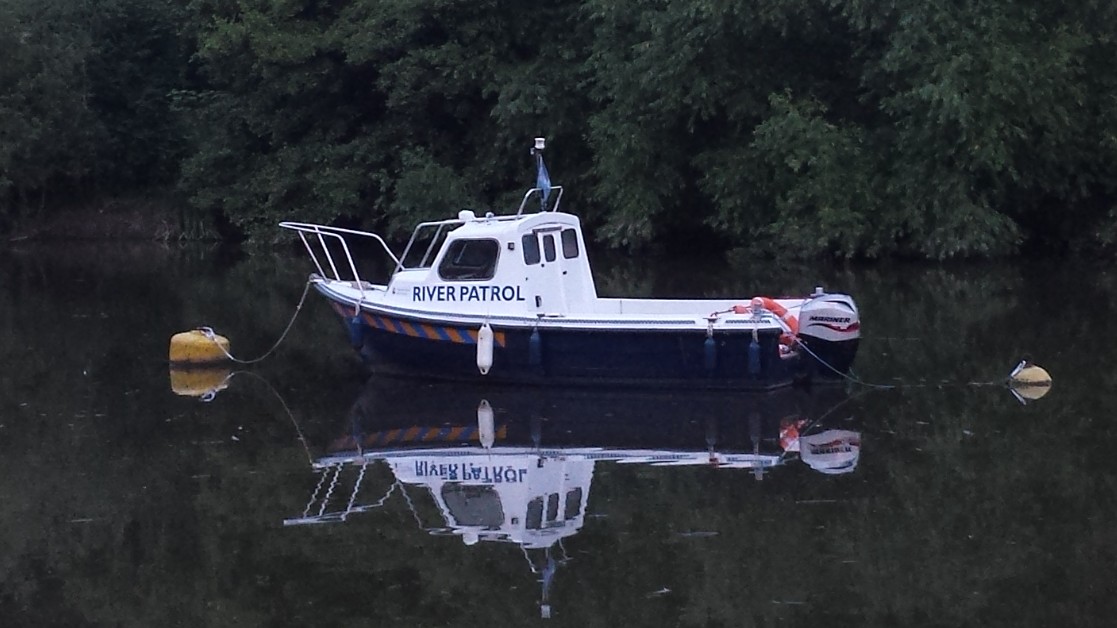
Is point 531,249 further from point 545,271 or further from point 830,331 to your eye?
point 830,331

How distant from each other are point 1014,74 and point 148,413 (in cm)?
1761

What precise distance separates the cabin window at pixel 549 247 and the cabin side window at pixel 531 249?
9cm

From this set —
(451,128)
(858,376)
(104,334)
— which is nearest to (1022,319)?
(858,376)

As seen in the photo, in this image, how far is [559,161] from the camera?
34688 mm

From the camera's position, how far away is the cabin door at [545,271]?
53.6 feet

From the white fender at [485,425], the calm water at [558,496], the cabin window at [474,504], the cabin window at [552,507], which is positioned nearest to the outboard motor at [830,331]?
the calm water at [558,496]

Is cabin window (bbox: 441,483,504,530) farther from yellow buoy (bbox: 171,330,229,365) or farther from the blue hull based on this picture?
yellow buoy (bbox: 171,330,229,365)

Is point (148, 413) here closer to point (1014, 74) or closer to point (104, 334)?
point (104, 334)

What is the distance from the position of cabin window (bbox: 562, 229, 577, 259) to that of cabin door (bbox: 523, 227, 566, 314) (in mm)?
127

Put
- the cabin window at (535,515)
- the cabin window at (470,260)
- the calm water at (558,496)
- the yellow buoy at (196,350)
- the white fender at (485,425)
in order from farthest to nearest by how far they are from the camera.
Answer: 1. the yellow buoy at (196,350)
2. the cabin window at (470,260)
3. the white fender at (485,425)
4. the cabin window at (535,515)
5. the calm water at (558,496)

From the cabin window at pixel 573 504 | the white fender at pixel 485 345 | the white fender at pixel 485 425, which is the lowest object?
the white fender at pixel 485 425

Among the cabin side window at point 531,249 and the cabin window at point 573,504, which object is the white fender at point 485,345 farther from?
the cabin window at point 573,504

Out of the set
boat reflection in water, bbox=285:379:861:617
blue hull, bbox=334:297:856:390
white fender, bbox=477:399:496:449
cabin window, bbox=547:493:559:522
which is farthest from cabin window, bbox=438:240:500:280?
cabin window, bbox=547:493:559:522

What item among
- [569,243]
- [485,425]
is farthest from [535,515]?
[569,243]
